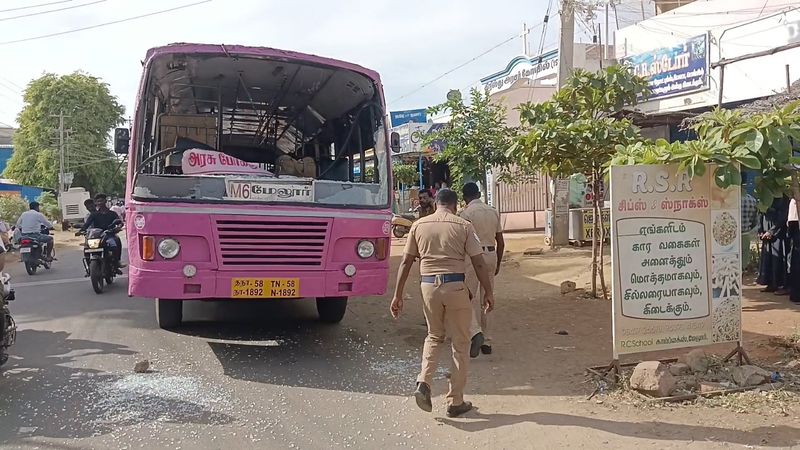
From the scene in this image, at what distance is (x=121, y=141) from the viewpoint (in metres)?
6.72

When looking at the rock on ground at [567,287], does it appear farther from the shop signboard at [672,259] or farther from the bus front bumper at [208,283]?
the bus front bumper at [208,283]

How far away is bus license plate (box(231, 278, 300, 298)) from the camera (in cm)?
576

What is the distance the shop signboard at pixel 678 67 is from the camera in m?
13.2

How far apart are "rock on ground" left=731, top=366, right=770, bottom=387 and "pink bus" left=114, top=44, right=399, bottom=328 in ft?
Result: 10.2

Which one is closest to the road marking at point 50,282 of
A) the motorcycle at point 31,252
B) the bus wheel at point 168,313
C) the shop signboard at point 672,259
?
the motorcycle at point 31,252

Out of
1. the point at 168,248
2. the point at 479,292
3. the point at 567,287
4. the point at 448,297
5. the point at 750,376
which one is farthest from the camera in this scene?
the point at 567,287

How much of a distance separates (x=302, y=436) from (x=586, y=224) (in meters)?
11.9

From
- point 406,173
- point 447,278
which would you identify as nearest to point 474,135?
point 447,278

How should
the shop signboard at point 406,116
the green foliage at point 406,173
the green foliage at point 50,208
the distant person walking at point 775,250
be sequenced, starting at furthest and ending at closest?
the green foliage at point 50,208, the shop signboard at point 406,116, the green foliage at point 406,173, the distant person walking at point 775,250

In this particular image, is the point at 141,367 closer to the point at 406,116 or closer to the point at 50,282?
the point at 50,282

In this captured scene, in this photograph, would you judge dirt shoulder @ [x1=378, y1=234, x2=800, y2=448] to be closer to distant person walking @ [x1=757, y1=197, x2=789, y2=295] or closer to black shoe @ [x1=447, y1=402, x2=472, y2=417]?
black shoe @ [x1=447, y1=402, x2=472, y2=417]

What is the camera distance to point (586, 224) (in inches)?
592

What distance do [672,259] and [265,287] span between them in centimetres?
344

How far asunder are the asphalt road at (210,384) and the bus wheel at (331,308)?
19cm
